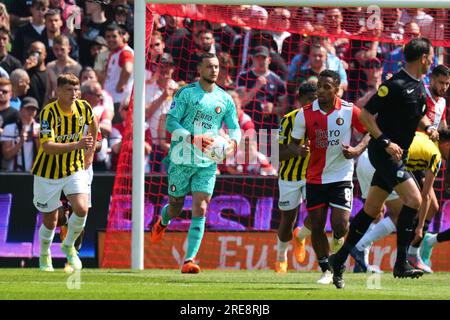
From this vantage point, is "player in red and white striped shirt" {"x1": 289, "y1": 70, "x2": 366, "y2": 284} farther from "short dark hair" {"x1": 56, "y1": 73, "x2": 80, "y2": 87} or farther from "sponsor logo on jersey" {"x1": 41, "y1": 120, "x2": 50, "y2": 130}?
"sponsor logo on jersey" {"x1": 41, "y1": 120, "x2": 50, "y2": 130}

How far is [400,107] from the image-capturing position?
35.8ft

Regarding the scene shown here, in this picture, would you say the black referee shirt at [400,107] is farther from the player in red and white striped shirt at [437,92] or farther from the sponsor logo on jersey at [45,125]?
the sponsor logo on jersey at [45,125]

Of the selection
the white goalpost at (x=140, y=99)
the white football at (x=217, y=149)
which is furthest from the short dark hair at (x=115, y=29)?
the white football at (x=217, y=149)

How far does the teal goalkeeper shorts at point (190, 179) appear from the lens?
1281cm

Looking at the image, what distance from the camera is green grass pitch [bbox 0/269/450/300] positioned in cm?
977

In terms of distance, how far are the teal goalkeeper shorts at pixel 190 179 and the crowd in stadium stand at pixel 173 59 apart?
3.11 m

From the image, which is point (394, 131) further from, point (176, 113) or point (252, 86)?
point (252, 86)

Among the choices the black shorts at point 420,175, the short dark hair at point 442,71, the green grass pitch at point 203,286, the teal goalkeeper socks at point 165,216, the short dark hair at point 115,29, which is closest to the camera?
the green grass pitch at point 203,286

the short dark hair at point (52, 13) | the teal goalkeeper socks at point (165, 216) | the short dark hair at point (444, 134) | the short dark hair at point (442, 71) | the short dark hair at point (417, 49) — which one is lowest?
the teal goalkeeper socks at point (165, 216)

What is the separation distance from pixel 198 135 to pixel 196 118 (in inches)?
7.4

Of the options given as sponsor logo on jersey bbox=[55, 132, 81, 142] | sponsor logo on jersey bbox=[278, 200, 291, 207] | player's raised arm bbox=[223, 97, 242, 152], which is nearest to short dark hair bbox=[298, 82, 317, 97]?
player's raised arm bbox=[223, 97, 242, 152]

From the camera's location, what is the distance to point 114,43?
57.6 ft
